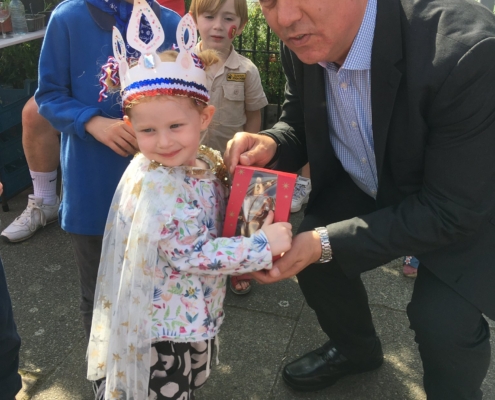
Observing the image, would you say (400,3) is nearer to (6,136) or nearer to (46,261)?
(46,261)

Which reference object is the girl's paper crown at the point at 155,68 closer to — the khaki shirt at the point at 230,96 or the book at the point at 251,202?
the book at the point at 251,202

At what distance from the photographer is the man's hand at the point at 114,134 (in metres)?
2.09

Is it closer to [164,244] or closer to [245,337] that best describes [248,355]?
[245,337]

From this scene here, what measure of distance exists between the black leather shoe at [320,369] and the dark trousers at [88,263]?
38.4 inches

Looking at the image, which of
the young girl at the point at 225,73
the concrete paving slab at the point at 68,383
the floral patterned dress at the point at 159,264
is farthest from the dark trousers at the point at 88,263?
→ the young girl at the point at 225,73

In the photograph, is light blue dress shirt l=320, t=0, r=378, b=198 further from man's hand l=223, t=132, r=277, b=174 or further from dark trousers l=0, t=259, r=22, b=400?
dark trousers l=0, t=259, r=22, b=400

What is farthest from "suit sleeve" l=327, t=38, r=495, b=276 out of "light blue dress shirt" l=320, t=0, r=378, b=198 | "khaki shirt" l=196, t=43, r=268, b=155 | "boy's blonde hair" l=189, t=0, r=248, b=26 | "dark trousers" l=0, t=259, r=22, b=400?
"boy's blonde hair" l=189, t=0, r=248, b=26

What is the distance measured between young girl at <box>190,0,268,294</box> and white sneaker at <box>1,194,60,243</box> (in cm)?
135

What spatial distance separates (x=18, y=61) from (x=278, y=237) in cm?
391

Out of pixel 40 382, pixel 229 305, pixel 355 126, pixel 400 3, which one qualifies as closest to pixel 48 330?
pixel 40 382

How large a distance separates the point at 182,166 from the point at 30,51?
359cm

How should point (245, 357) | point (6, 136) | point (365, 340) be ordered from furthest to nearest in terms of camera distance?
point (6, 136) → point (245, 357) → point (365, 340)

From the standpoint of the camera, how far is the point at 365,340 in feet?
8.26

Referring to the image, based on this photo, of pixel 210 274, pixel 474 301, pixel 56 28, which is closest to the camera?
pixel 210 274
